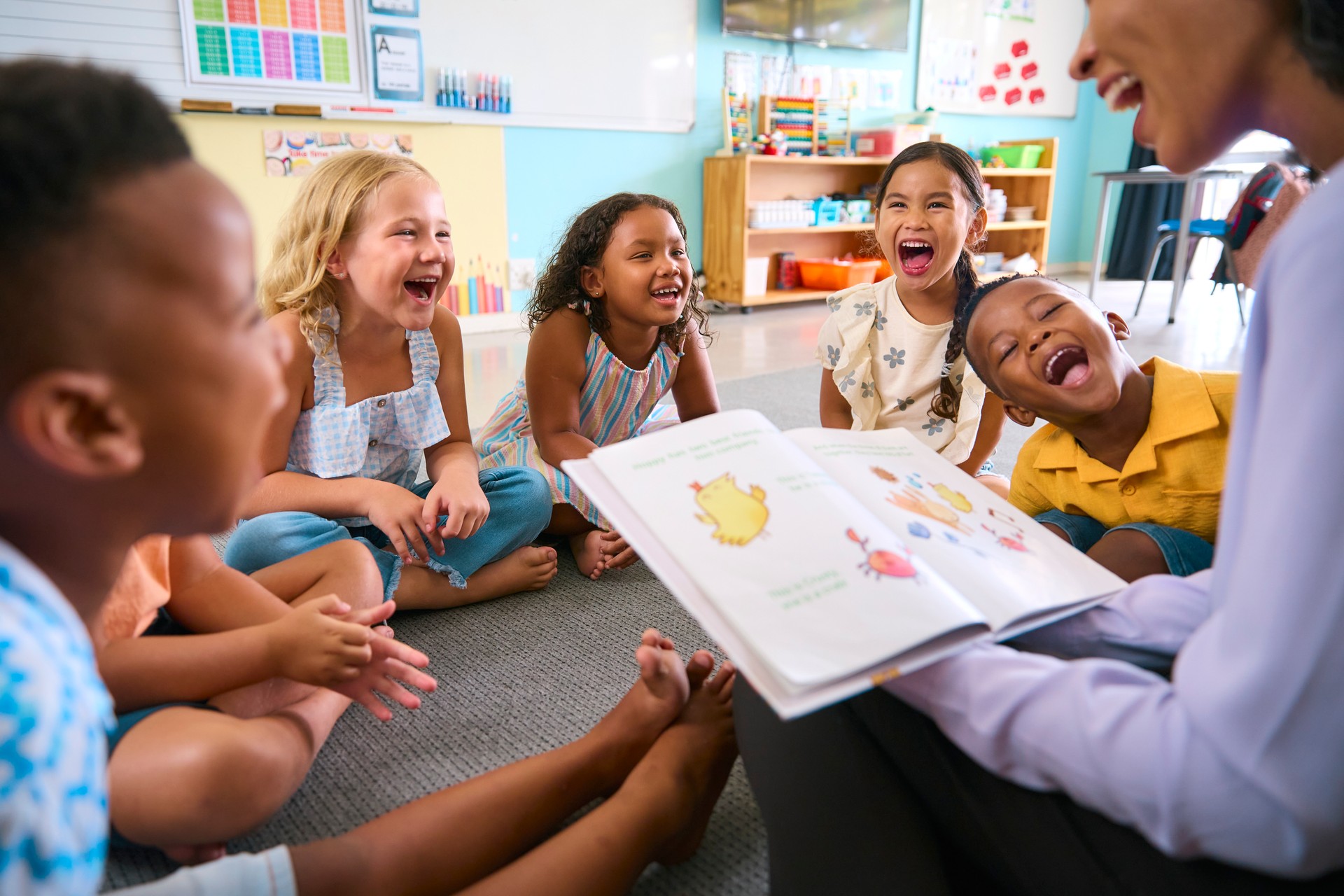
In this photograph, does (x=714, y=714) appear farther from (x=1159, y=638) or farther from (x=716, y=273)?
(x=716, y=273)

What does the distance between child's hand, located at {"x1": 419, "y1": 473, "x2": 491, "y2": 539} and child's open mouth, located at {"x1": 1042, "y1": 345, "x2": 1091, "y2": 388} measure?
2.26 feet

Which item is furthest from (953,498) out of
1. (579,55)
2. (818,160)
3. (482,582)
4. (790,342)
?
(818,160)

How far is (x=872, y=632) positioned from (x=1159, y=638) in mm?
213

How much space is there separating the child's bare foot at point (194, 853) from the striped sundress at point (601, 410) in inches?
29.5

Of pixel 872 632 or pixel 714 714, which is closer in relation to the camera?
pixel 872 632

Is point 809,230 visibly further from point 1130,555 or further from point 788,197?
point 1130,555

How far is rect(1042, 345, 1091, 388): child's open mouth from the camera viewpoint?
951 mm

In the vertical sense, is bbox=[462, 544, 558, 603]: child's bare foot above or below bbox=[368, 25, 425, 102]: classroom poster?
below

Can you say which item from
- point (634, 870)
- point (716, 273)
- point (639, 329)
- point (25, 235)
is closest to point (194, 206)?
point (25, 235)

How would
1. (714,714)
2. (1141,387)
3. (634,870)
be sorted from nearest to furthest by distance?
1. (634,870)
2. (714,714)
3. (1141,387)

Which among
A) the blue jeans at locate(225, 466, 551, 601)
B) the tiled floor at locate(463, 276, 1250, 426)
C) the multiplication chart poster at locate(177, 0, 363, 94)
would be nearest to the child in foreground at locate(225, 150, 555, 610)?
the blue jeans at locate(225, 466, 551, 601)

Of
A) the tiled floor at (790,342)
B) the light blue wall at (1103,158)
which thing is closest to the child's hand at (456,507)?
the tiled floor at (790,342)

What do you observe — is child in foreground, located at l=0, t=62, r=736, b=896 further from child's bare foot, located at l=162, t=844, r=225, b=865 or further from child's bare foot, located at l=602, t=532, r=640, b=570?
child's bare foot, located at l=602, t=532, r=640, b=570

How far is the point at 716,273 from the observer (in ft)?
12.9
